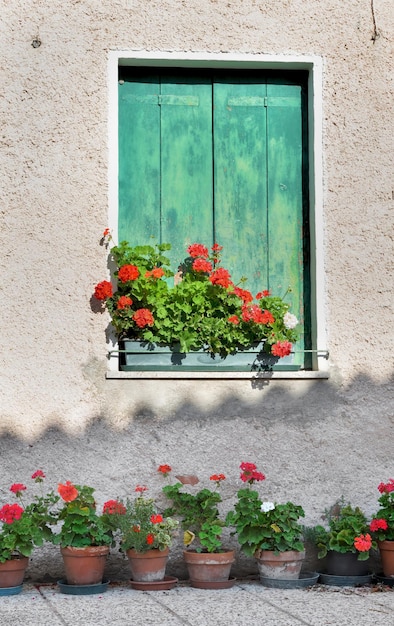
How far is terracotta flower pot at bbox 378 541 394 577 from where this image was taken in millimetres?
5406

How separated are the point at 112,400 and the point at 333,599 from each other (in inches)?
65.0

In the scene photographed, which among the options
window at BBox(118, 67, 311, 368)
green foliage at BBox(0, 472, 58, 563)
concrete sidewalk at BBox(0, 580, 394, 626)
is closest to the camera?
concrete sidewalk at BBox(0, 580, 394, 626)

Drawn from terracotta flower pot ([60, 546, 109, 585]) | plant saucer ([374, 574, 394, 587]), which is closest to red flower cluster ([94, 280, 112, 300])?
terracotta flower pot ([60, 546, 109, 585])

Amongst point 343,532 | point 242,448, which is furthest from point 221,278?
point 343,532

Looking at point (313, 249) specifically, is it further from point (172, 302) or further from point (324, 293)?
point (172, 302)

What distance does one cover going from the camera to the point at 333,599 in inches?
194

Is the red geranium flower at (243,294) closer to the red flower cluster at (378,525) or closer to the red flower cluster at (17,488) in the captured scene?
the red flower cluster at (378,525)

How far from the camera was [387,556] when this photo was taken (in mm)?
5426

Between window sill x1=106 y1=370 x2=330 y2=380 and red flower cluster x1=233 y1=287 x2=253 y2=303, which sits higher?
red flower cluster x1=233 y1=287 x2=253 y2=303

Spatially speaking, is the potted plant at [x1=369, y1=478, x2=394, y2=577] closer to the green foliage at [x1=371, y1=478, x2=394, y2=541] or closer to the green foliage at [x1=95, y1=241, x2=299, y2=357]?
the green foliage at [x1=371, y1=478, x2=394, y2=541]

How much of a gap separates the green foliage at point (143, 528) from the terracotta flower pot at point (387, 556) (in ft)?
3.85

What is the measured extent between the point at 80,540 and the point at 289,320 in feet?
5.72

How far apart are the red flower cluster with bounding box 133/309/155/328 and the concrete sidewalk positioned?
1459mm

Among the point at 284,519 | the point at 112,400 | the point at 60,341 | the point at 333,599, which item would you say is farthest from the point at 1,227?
the point at 333,599
